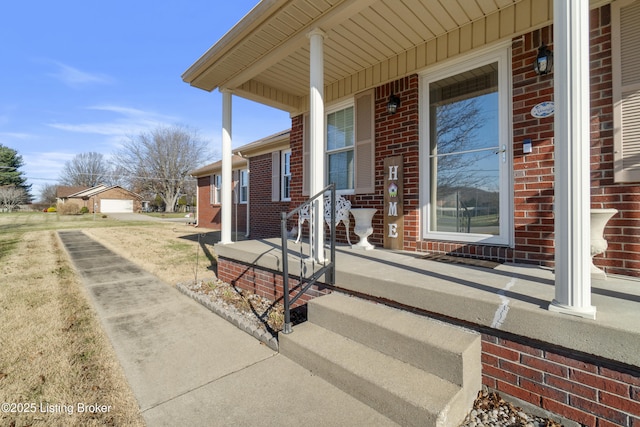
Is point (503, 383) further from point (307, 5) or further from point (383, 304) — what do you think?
point (307, 5)

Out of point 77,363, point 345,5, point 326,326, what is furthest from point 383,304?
point 345,5

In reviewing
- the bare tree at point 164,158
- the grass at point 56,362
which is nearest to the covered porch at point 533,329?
the grass at point 56,362

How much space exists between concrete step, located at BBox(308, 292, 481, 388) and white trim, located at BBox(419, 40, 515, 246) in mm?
1614

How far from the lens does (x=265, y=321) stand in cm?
312

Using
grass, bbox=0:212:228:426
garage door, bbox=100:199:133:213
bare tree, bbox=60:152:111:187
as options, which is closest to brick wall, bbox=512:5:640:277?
grass, bbox=0:212:228:426

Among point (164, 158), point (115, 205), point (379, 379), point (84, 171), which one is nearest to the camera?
point (379, 379)

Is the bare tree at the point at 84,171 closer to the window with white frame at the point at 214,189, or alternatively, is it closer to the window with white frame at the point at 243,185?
the window with white frame at the point at 214,189

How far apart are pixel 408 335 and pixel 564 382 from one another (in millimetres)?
803

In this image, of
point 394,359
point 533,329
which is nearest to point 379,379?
point 394,359

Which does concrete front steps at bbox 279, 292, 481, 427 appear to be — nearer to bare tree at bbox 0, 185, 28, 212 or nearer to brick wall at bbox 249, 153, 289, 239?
brick wall at bbox 249, 153, 289, 239

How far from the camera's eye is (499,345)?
1.80 meters

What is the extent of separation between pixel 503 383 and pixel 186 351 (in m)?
2.36

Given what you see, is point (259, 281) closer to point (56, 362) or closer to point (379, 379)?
point (56, 362)

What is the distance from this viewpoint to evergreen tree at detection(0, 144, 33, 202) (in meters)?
40.0
